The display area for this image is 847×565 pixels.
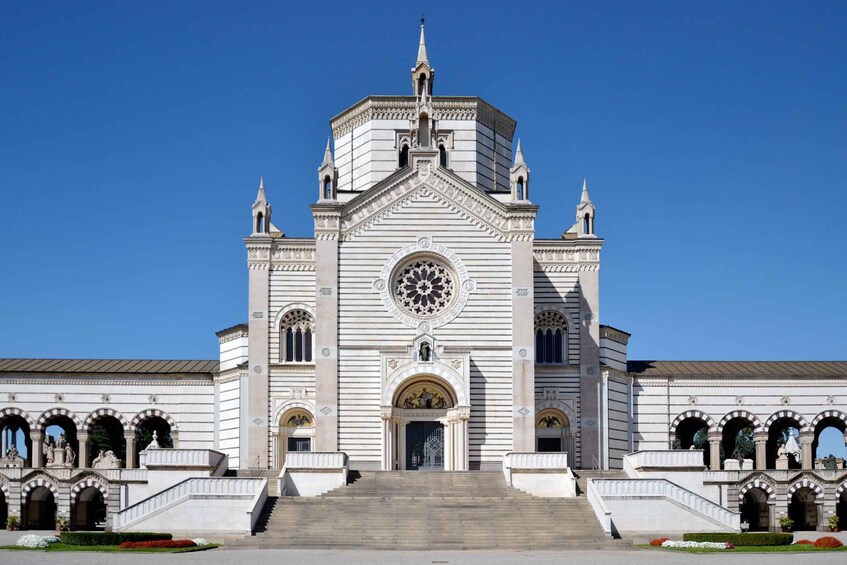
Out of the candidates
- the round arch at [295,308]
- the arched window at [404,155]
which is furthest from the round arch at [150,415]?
the arched window at [404,155]

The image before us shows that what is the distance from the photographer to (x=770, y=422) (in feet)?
218

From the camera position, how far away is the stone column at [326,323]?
59406 millimetres

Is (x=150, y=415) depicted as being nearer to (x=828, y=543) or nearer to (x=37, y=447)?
(x=37, y=447)

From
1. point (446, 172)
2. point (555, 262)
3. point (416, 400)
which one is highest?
point (446, 172)

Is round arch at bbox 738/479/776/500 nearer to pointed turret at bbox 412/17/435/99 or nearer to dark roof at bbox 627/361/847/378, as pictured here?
dark roof at bbox 627/361/847/378

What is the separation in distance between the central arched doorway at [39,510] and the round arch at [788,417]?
35.9 meters

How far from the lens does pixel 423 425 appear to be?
61.2 m

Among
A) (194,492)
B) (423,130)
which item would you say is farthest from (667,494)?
(423,130)

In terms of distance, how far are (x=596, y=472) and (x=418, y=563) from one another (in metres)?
19.6

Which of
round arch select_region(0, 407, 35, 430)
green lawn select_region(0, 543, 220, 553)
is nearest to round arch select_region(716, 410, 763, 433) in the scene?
green lawn select_region(0, 543, 220, 553)

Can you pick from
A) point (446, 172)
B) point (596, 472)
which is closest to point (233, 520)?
point (596, 472)

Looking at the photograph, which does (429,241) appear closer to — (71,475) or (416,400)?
(416,400)

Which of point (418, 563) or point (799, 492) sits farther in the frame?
point (799, 492)

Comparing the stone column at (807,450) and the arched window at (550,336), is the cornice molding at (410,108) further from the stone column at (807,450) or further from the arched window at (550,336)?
the stone column at (807,450)
